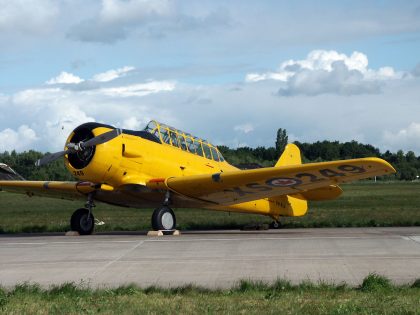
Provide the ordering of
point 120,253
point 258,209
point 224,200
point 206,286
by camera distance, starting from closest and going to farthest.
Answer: point 206,286
point 120,253
point 224,200
point 258,209

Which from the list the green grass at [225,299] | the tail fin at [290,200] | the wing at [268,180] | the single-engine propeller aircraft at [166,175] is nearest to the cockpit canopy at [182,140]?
the single-engine propeller aircraft at [166,175]

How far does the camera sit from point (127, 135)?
17.7 metres

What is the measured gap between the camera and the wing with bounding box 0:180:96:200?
750 inches

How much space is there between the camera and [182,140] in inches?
755

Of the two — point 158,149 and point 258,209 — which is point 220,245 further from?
point 258,209

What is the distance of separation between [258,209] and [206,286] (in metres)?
12.8

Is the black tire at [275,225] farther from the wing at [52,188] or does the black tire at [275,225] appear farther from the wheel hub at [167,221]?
the wing at [52,188]

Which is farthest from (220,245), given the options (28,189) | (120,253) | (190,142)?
(28,189)

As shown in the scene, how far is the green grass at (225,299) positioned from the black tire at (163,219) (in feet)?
29.8

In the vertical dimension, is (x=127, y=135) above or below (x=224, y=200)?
above

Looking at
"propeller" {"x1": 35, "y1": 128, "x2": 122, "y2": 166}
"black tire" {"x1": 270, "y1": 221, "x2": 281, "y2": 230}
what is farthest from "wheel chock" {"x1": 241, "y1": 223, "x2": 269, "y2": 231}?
"propeller" {"x1": 35, "y1": 128, "x2": 122, "y2": 166}

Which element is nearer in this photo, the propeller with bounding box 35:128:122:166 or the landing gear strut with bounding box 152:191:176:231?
the propeller with bounding box 35:128:122:166

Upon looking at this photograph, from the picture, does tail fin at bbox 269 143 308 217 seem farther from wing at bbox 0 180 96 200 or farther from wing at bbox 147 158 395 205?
wing at bbox 0 180 96 200

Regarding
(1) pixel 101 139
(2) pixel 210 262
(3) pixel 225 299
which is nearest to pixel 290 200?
(1) pixel 101 139
